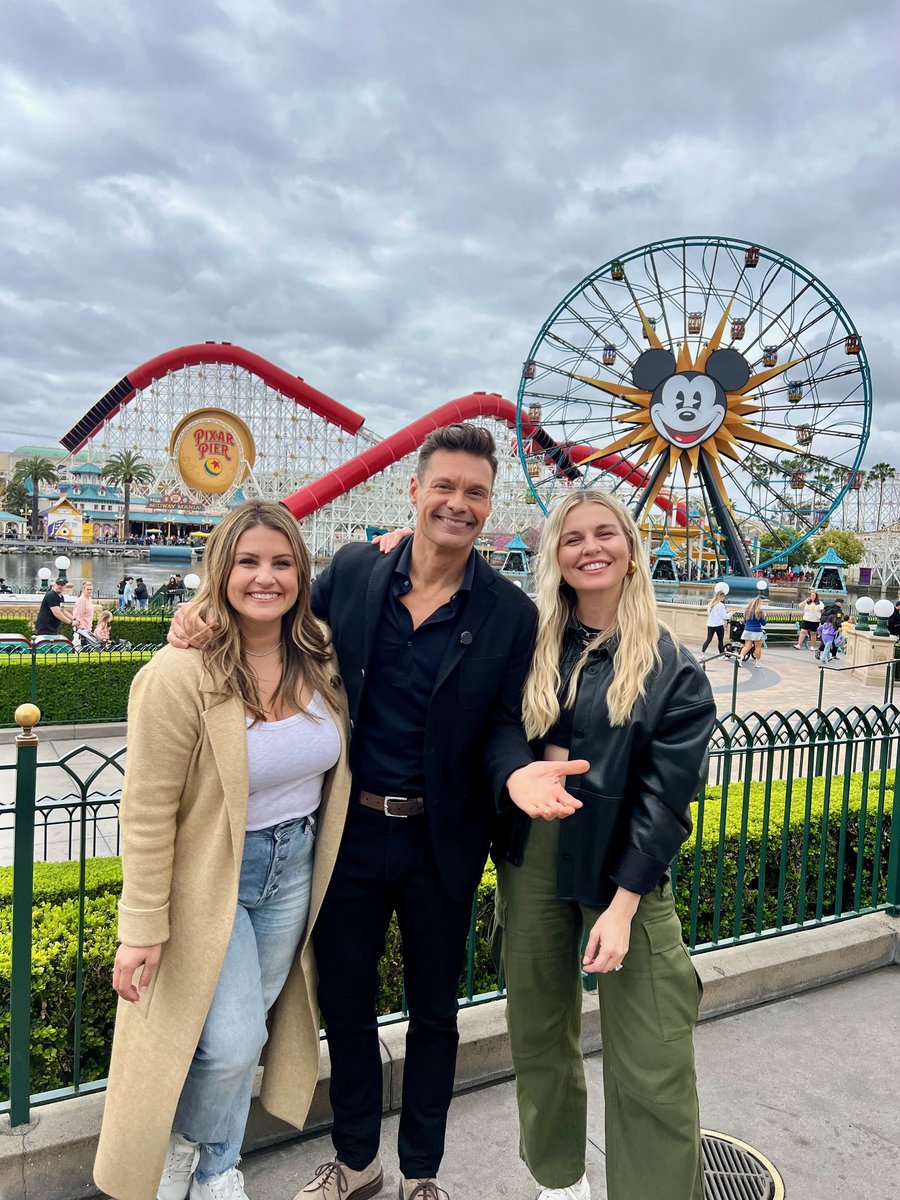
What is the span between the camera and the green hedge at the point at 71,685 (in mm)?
9109

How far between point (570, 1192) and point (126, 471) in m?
70.4

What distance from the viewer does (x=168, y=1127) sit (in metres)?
1.82

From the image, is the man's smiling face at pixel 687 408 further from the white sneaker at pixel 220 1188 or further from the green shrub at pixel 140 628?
the white sneaker at pixel 220 1188

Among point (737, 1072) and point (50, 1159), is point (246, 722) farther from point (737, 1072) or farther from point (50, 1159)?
point (737, 1072)

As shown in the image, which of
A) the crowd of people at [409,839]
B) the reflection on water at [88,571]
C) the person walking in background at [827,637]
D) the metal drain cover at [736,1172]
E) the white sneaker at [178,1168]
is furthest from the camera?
the reflection on water at [88,571]

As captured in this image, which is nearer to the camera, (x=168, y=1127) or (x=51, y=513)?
(x=168, y=1127)

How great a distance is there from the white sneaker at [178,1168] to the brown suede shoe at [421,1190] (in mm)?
556

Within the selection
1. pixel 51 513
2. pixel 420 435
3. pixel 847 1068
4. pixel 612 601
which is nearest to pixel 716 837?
pixel 847 1068

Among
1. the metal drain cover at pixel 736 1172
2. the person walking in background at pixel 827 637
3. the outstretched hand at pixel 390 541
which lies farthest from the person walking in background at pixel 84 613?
the person walking in background at pixel 827 637

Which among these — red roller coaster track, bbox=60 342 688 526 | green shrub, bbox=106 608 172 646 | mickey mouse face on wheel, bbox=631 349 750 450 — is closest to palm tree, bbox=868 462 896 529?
red roller coaster track, bbox=60 342 688 526

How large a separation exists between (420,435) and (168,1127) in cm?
3755

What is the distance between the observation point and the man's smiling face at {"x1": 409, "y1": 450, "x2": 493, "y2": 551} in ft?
6.64

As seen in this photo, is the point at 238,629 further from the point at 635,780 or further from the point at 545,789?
the point at 635,780

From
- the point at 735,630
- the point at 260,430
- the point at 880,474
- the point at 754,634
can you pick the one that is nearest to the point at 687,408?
the point at 735,630
